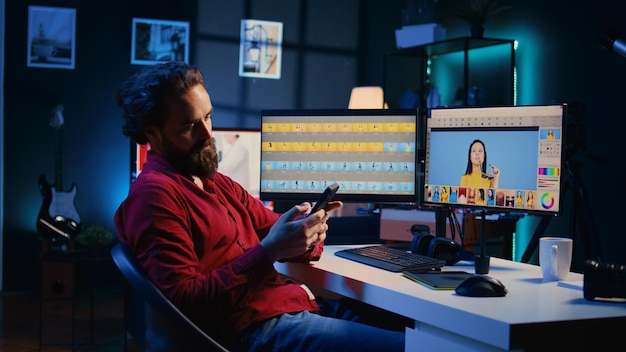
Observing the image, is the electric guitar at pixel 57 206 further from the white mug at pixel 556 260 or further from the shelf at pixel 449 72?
the white mug at pixel 556 260

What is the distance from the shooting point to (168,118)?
1.94 meters

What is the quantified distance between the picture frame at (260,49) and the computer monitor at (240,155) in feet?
3.92

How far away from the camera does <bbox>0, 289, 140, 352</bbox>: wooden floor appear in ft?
13.5

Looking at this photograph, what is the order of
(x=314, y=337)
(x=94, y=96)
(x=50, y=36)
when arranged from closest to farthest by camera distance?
(x=314, y=337) < (x=50, y=36) < (x=94, y=96)

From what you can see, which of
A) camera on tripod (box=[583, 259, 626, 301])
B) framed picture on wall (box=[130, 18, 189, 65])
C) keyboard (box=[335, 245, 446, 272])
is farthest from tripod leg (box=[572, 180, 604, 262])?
framed picture on wall (box=[130, 18, 189, 65])

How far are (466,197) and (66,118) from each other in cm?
396

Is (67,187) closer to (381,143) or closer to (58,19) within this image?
(58,19)

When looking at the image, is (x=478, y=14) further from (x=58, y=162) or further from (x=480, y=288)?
(x=480, y=288)

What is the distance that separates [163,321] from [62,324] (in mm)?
3228

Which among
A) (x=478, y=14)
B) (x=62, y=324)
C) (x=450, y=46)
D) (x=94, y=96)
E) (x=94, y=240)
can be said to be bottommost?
(x=62, y=324)

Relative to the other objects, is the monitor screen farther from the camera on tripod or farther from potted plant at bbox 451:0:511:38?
potted plant at bbox 451:0:511:38

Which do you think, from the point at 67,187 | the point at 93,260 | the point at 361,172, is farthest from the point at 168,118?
the point at 67,187

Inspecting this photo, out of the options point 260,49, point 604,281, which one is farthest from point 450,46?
point 604,281

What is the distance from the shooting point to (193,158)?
198 centimetres
